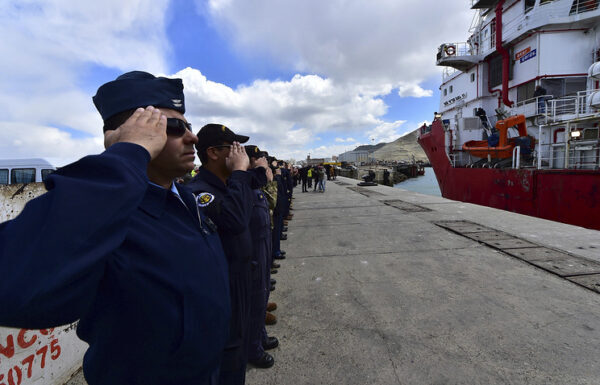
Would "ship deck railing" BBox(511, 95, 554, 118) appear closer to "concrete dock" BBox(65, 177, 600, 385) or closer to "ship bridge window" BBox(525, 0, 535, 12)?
"ship bridge window" BBox(525, 0, 535, 12)

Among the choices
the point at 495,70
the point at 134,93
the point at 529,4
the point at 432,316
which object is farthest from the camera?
the point at 495,70

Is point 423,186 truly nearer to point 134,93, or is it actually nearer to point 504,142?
point 504,142

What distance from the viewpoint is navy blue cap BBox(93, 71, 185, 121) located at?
1107 mm

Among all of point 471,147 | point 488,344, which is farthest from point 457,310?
point 471,147

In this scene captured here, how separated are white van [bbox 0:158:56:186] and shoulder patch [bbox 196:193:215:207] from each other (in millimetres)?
10786

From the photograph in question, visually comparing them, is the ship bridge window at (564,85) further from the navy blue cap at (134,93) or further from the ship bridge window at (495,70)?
the navy blue cap at (134,93)

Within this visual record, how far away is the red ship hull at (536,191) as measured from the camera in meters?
7.34

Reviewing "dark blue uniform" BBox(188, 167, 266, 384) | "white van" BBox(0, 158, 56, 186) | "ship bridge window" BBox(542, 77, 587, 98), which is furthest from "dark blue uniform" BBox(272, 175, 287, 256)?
"ship bridge window" BBox(542, 77, 587, 98)

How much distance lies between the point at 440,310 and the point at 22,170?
1293cm

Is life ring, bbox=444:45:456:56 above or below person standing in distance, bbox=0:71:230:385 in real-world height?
above

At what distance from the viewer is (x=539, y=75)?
10.8m

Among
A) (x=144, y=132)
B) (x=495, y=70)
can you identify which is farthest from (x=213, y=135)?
(x=495, y=70)

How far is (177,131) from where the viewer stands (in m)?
1.19

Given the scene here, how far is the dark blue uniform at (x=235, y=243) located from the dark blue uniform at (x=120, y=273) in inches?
20.2
